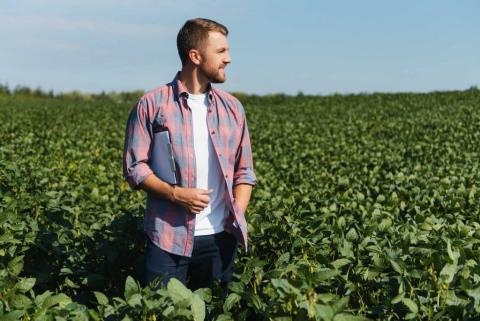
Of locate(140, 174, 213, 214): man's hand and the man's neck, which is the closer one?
locate(140, 174, 213, 214): man's hand

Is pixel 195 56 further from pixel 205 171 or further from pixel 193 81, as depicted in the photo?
pixel 205 171

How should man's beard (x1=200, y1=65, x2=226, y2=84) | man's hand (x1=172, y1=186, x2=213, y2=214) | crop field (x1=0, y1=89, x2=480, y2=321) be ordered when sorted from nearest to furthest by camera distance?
1. crop field (x1=0, y1=89, x2=480, y2=321)
2. man's hand (x1=172, y1=186, x2=213, y2=214)
3. man's beard (x1=200, y1=65, x2=226, y2=84)

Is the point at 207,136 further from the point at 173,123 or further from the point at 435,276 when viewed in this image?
the point at 435,276

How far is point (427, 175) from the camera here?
9.88 metres

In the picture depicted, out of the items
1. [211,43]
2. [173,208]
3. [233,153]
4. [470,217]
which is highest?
[211,43]

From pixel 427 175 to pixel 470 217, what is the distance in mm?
3292

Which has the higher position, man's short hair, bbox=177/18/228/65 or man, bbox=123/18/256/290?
man's short hair, bbox=177/18/228/65

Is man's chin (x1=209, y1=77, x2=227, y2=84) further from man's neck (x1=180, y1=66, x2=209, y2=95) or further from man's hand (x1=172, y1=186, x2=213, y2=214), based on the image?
man's hand (x1=172, y1=186, x2=213, y2=214)

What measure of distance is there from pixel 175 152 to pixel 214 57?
0.57 meters

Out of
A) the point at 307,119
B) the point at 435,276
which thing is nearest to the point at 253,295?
the point at 435,276

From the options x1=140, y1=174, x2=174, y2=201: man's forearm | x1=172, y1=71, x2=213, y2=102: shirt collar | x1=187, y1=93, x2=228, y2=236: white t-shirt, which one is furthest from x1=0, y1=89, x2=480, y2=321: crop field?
x1=172, y1=71, x2=213, y2=102: shirt collar

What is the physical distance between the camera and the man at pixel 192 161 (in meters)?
3.82

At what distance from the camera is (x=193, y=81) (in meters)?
3.92

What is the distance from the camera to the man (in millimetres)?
3816
